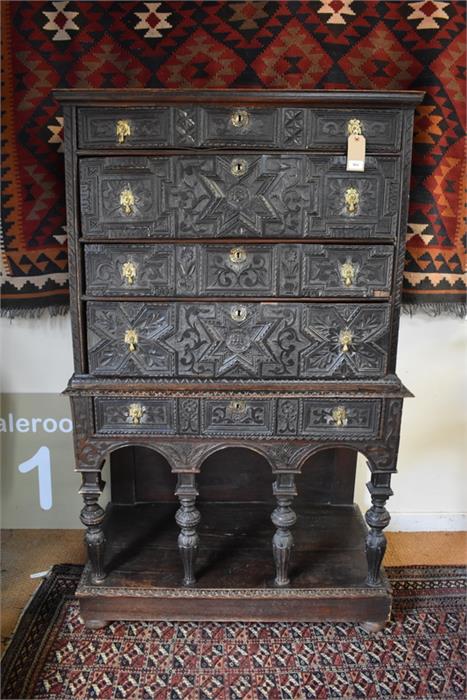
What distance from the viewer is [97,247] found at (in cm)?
156

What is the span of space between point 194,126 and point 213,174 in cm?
14

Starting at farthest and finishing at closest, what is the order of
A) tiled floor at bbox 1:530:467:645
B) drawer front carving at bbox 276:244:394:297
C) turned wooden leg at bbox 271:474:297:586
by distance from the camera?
tiled floor at bbox 1:530:467:645, turned wooden leg at bbox 271:474:297:586, drawer front carving at bbox 276:244:394:297

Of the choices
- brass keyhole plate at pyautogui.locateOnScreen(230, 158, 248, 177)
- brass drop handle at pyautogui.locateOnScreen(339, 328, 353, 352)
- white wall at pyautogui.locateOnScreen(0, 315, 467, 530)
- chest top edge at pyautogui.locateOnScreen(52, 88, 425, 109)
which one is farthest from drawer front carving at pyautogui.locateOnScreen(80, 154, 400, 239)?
white wall at pyautogui.locateOnScreen(0, 315, 467, 530)

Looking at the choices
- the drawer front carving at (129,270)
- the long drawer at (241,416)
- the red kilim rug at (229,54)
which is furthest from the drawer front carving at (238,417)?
the red kilim rug at (229,54)

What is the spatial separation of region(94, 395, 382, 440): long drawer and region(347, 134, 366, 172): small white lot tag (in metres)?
0.68

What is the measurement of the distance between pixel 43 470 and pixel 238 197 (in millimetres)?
1439

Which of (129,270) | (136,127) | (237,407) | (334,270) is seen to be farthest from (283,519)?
(136,127)

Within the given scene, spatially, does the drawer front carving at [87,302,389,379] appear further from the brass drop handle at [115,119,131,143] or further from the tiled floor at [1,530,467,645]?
the tiled floor at [1,530,467,645]

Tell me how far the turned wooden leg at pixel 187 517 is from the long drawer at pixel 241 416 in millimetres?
177

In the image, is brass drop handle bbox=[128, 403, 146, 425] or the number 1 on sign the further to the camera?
the number 1 on sign

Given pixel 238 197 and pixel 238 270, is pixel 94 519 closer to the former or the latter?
pixel 238 270

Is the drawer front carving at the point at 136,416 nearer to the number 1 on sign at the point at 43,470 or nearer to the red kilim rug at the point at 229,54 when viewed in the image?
the number 1 on sign at the point at 43,470

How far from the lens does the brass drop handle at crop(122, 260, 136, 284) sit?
156 cm

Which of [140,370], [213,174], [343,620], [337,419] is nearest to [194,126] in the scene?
[213,174]
